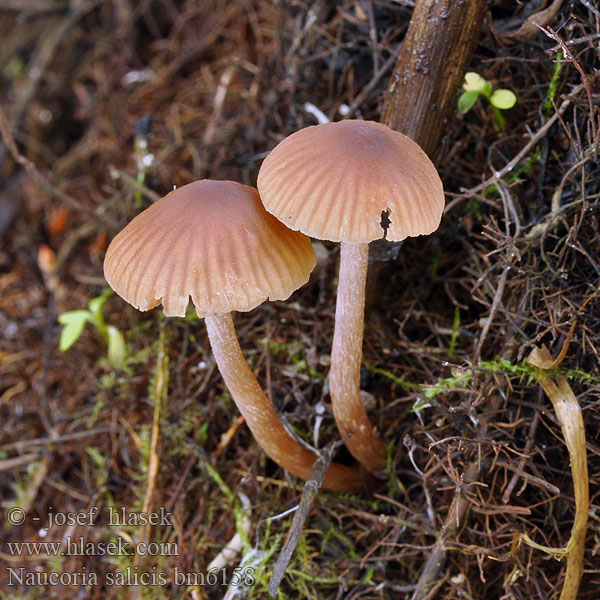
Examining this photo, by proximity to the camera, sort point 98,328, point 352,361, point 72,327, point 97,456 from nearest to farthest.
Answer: point 352,361
point 97,456
point 72,327
point 98,328

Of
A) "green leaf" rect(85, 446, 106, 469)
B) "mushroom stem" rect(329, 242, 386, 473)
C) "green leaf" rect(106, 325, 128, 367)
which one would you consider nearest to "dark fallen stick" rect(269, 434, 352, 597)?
"mushroom stem" rect(329, 242, 386, 473)

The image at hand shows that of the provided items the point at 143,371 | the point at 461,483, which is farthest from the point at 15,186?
the point at 461,483

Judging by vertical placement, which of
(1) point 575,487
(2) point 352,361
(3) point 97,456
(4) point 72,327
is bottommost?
(3) point 97,456

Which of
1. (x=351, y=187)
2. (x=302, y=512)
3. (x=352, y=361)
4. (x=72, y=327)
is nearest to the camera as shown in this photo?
(x=351, y=187)

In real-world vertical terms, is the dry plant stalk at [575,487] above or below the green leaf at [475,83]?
below

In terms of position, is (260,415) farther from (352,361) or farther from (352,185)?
(352,185)

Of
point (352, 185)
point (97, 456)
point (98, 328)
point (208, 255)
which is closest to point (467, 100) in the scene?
point (352, 185)

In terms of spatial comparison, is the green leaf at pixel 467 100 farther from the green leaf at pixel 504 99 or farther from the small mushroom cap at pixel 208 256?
the small mushroom cap at pixel 208 256

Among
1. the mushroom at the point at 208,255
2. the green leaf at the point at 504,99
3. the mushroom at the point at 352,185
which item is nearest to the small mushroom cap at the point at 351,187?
the mushroom at the point at 352,185
